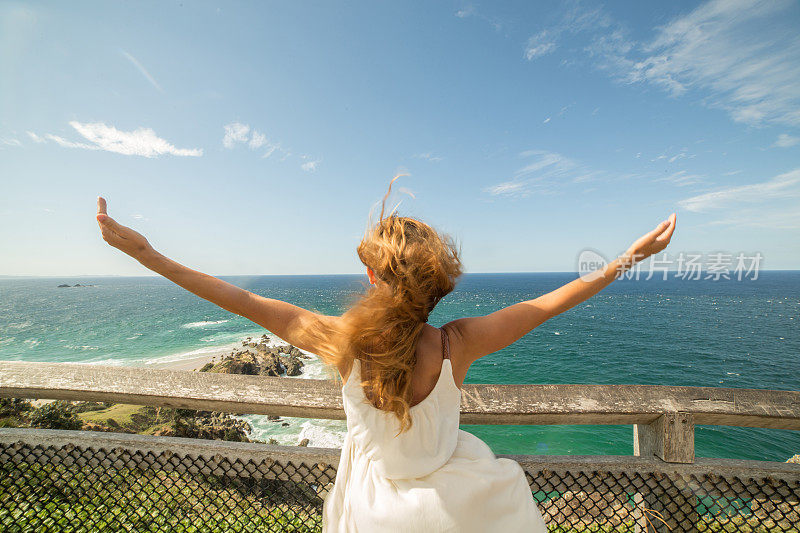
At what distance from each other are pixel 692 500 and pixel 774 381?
Result: 165ft

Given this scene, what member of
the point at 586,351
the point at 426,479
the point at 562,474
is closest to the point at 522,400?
the point at 562,474

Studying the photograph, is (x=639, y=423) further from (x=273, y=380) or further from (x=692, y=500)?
(x=273, y=380)

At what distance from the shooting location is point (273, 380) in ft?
5.15

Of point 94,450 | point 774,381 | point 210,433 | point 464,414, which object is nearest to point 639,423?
point 464,414

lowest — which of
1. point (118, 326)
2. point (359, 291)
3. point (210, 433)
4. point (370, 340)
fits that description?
point (118, 326)

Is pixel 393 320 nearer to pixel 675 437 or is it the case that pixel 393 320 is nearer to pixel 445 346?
pixel 445 346

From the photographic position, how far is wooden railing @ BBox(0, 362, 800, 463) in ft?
4.78

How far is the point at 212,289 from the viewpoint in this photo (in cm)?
130

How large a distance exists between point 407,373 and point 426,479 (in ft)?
1.36

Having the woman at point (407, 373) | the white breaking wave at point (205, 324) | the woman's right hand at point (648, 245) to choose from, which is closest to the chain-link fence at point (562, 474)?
the woman at point (407, 373)

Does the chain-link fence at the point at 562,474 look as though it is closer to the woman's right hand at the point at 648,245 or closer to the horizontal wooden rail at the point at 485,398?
the horizontal wooden rail at the point at 485,398

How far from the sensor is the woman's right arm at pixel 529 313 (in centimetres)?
137

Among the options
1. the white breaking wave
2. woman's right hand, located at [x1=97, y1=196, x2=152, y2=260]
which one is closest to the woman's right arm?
woman's right hand, located at [x1=97, y1=196, x2=152, y2=260]

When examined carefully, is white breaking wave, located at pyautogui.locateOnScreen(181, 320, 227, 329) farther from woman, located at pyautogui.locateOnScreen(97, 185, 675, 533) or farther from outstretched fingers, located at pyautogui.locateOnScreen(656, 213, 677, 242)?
outstretched fingers, located at pyautogui.locateOnScreen(656, 213, 677, 242)
